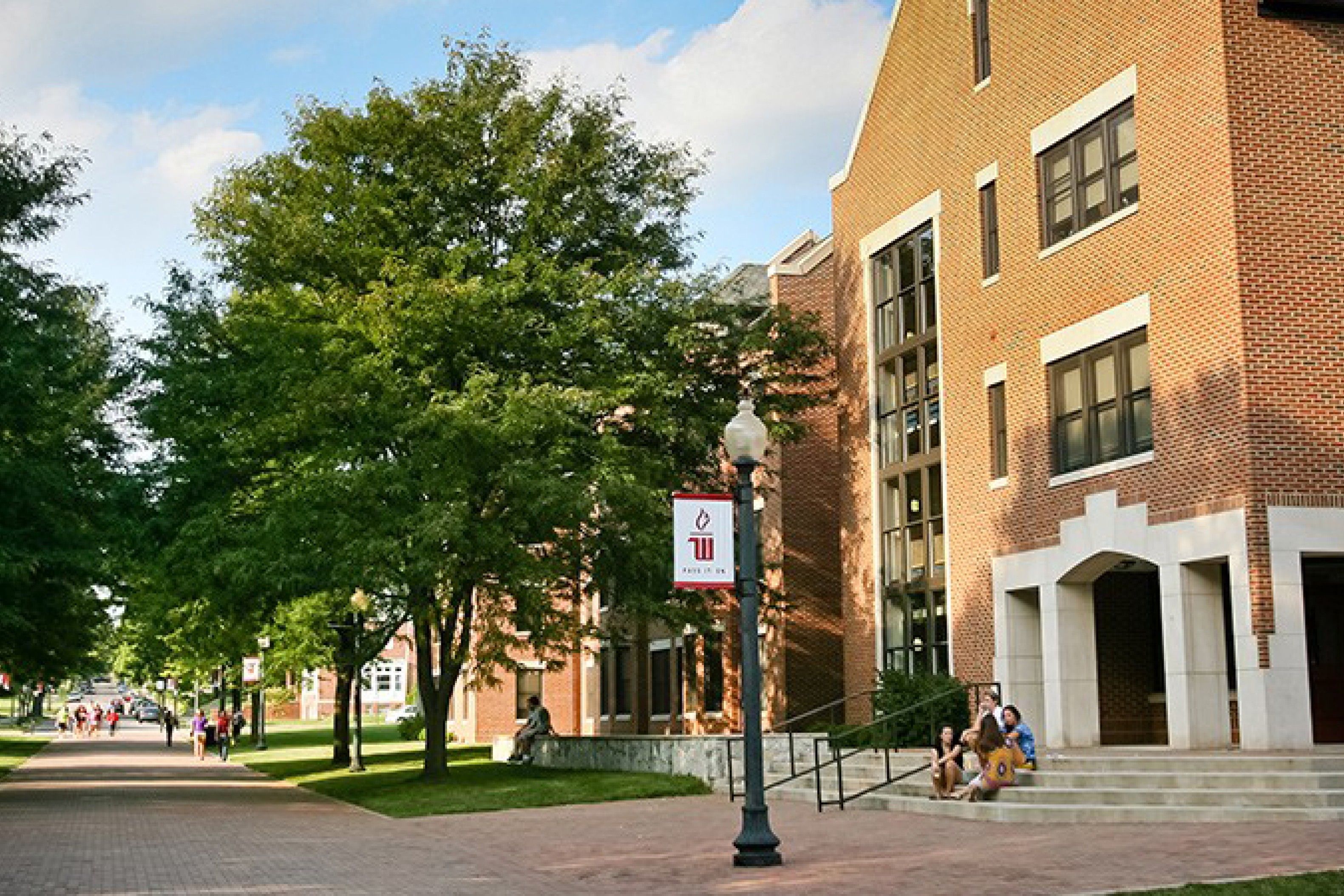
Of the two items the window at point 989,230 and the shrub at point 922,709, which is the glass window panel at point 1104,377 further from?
the shrub at point 922,709

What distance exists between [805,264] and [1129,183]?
13.7 m

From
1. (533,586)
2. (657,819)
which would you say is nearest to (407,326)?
(533,586)

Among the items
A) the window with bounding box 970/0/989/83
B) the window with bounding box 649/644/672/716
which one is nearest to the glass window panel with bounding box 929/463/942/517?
the window with bounding box 970/0/989/83

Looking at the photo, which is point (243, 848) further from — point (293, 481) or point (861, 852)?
point (293, 481)

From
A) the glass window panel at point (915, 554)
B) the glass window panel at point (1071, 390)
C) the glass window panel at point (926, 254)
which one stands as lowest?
the glass window panel at point (915, 554)

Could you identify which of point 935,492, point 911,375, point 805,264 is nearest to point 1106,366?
point 935,492

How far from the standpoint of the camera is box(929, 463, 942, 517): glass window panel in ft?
96.3

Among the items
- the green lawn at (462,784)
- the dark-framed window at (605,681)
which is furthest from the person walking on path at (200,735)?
the dark-framed window at (605,681)

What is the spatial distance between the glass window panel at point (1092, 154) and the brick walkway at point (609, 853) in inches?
407

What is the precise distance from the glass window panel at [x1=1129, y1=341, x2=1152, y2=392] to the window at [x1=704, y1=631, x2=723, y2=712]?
18.1 m

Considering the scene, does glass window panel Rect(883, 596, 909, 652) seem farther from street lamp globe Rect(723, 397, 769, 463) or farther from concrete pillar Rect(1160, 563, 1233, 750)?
street lamp globe Rect(723, 397, 769, 463)

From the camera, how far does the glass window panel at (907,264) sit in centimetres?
3009

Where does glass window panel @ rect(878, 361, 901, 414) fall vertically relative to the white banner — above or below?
above

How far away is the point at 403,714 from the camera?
285 ft
